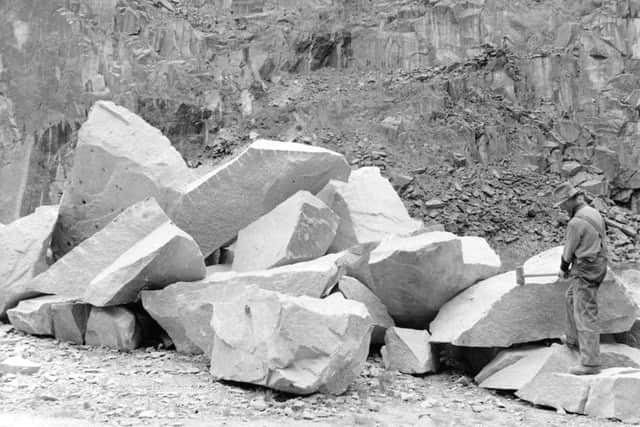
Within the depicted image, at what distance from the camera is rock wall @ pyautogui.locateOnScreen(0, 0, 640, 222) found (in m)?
27.0

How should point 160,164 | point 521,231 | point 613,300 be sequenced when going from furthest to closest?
point 521,231
point 160,164
point 613,300

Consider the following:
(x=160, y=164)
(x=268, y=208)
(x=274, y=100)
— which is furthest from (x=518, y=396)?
(x=274, y=100)

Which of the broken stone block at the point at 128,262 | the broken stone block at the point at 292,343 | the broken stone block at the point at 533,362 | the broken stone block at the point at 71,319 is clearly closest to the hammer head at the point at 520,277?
the broken stone block at the point at 533,362

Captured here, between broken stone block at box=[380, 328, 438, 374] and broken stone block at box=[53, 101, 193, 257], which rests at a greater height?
broken stone block at box=[53, 101, 193, 257]

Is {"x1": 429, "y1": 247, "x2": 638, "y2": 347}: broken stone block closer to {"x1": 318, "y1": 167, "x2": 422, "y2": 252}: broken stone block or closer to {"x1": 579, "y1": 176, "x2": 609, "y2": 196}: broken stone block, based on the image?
{"x1": 318, "y1": 167, "x2": 422, "y2": 252}: broken stone block

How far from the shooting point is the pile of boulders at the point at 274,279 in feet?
16.7

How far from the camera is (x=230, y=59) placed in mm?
29641

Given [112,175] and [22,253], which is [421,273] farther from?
[22,253]

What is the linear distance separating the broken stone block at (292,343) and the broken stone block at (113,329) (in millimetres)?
1310

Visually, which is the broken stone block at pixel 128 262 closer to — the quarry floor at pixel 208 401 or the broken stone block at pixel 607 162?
the quarry floor at pixel 208 401

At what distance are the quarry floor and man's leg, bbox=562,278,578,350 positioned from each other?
63 centimetres

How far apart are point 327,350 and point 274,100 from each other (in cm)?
2383

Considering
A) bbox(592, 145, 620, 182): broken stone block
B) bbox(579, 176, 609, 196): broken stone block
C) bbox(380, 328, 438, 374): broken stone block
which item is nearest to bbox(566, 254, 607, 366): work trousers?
bbox(380, 328, 438, 374): broken stone block

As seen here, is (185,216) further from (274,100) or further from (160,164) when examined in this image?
(274,100)
